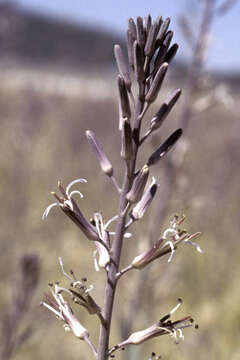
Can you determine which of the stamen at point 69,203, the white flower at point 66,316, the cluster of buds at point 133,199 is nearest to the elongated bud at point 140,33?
the cluster of buds at point 133,199

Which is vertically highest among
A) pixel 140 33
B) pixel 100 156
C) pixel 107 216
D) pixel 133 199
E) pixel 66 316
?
pixel 107 216

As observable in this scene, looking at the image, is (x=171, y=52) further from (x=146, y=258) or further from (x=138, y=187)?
(x=146, y=258)

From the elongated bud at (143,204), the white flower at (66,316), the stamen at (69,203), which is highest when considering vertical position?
the stamen at (69,203)

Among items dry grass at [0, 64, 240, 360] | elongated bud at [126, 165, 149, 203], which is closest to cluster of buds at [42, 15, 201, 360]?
elongated bud at [126, 165, 149, 203]

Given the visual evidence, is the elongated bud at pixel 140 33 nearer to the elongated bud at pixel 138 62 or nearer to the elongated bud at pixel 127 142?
the elongated bud at pixel 138 62

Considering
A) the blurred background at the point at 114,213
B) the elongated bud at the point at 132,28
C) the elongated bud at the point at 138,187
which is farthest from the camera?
the blurred background at the point at 114,213

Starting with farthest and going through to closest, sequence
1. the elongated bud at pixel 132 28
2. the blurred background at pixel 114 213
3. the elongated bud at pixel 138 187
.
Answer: the blurred background at pixel 114 213 → the elongated bud at pixel 132 28 → the elongated bud at pixel 138 187

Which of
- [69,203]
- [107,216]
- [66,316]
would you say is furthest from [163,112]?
[107,216]

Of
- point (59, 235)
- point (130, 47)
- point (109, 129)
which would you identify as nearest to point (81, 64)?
point (109, 129)
